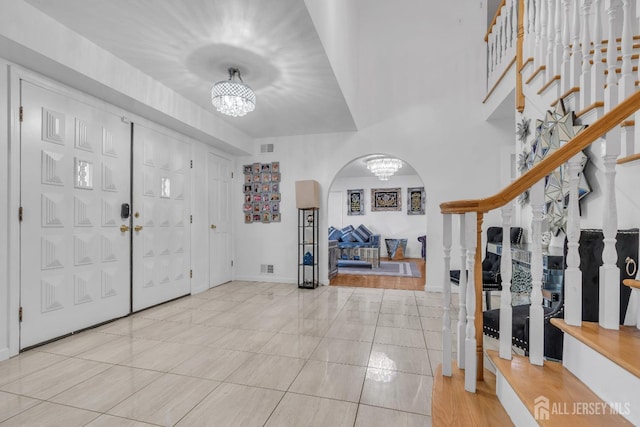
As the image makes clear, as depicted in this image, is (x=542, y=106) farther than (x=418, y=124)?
No

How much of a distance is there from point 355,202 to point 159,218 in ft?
21.3

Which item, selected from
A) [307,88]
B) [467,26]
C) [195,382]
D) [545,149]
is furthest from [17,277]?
[467,26]

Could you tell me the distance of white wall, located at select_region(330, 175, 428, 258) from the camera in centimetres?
897

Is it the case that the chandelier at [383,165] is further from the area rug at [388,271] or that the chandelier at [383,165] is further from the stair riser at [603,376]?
the stair riser at [603,376]

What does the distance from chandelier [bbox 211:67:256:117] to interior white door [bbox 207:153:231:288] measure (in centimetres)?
207

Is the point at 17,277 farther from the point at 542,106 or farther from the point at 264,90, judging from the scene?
the point at 542,106

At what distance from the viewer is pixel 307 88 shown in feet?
11.3

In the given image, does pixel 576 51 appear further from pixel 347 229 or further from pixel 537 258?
pixel 347 229

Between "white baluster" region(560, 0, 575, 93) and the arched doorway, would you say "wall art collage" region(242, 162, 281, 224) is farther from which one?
"white baluster" region(560, 0, 575, 93)

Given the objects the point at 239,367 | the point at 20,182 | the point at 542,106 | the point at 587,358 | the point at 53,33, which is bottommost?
the point at 239,367

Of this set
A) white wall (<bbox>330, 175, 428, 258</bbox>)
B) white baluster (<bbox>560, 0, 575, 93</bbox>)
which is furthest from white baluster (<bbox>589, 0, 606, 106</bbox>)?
white wall (<bbox>330, 175, 428, 258</bbox>)

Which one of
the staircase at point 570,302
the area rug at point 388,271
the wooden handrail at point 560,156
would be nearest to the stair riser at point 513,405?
the staircase at point 570,302

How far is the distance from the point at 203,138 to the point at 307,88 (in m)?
1.90

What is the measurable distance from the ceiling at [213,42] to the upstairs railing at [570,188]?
1.83 m
